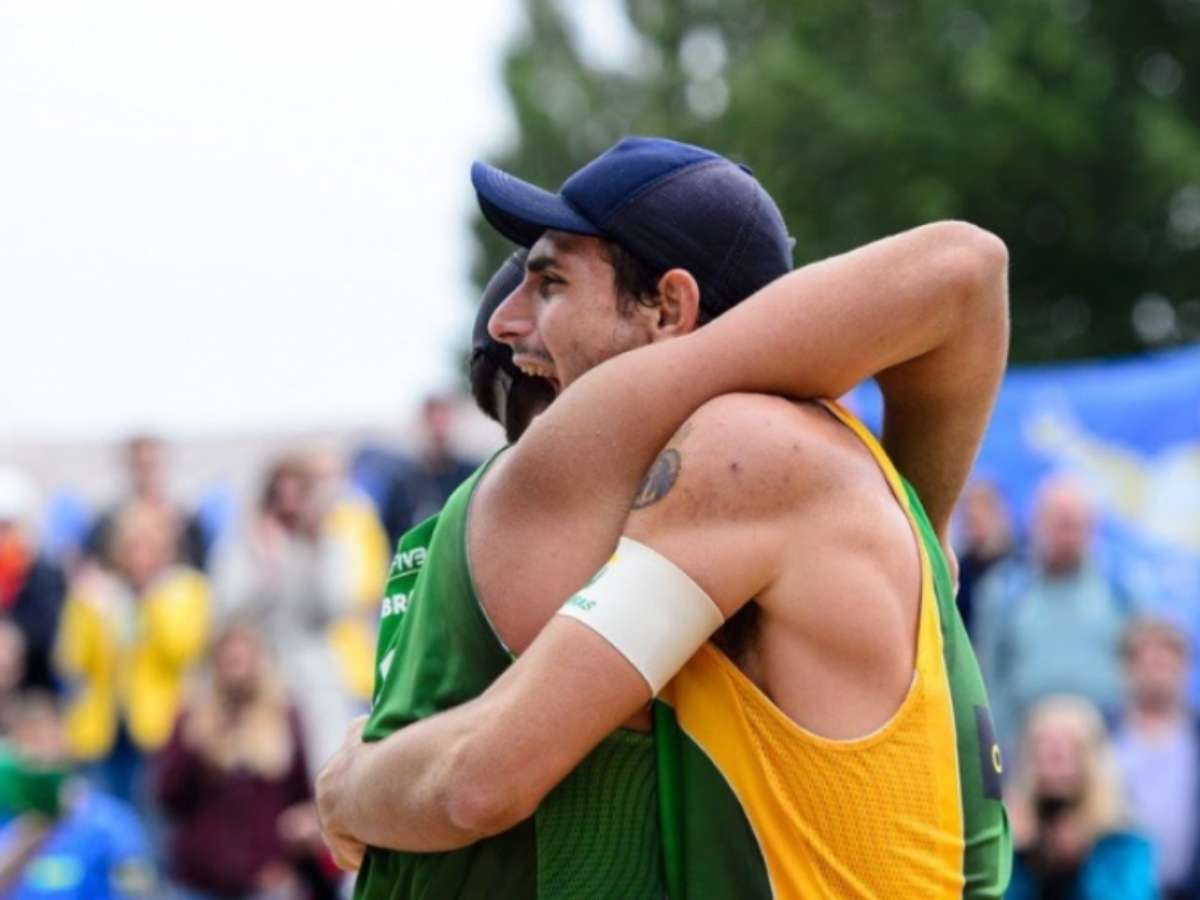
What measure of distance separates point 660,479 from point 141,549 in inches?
313

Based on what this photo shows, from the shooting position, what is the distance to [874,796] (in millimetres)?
3100

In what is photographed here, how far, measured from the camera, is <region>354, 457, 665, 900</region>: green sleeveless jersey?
3.19 metres

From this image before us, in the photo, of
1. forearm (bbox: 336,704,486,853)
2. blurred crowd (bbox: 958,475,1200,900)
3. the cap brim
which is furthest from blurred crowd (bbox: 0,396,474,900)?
the cap brim

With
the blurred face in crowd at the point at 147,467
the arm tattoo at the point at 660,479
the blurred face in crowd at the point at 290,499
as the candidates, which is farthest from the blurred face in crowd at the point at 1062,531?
the arm tattoo at the point at 660,479

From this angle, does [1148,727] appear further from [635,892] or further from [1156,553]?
[635,892]

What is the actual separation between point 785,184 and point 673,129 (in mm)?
10133

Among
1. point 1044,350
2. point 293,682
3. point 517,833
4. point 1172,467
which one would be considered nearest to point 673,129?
point 1044,350

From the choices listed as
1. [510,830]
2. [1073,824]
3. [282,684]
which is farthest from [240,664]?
[510,830]

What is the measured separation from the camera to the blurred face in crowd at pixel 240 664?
9461mm

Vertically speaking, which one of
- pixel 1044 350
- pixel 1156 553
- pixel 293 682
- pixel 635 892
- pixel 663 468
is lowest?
pixel 1044 350

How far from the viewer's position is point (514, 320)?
3441 millimetres

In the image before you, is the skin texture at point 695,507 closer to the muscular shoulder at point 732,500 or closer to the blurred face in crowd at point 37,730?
the muscular shoulder at point 732,500

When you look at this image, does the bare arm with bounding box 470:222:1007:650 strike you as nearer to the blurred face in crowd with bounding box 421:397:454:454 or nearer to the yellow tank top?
the yellow tank top

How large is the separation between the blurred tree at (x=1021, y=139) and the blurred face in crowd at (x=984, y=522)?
50.0 feet
